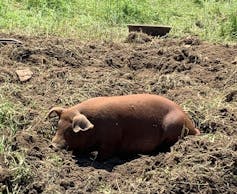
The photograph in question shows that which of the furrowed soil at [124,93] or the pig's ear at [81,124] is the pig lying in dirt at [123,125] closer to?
the pig's ear at [81,124]

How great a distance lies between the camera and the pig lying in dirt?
18.9 feet

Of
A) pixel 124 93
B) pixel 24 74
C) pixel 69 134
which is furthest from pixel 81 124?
pixel 24 74

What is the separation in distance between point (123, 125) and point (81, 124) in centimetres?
46

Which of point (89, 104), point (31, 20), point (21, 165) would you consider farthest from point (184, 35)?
point (21, 165)

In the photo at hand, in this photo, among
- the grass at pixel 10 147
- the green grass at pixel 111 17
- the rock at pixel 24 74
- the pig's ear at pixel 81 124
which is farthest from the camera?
the green grass at pixel 111 17

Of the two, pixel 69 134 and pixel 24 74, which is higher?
pixel 69 134

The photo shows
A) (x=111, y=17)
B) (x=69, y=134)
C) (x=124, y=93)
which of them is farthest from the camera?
(x=111, y=17)

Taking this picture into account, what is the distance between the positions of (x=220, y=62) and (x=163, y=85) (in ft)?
4.03

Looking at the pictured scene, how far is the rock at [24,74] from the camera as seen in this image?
23.4 ft

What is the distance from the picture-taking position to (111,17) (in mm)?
10516

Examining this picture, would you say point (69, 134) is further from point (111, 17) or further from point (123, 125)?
point (111, 17)

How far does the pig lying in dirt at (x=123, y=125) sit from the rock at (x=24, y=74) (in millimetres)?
1330

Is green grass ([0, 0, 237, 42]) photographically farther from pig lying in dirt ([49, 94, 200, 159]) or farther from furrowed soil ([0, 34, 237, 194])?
pig lying in dirt ([49, 94, 200, 159])

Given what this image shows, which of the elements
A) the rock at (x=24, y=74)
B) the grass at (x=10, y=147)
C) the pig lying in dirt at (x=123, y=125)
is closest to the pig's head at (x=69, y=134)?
the pig lying in dirt at (x=123, y=125)
